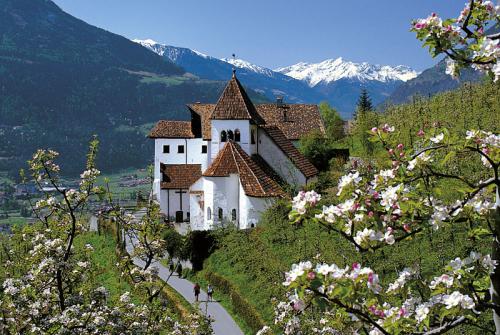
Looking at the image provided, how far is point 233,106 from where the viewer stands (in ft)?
151

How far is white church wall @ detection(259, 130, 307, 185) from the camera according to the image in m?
46.1

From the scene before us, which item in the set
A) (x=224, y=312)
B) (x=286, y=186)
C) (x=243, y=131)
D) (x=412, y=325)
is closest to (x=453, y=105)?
(x=286, y=186)

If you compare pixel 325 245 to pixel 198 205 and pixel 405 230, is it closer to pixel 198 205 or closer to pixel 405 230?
pixel 198 205

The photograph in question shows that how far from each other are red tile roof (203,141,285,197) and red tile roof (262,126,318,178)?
4559 mm

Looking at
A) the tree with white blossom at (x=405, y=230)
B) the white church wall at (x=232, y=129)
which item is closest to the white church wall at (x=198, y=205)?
the white church wall at (x=232, y=129)

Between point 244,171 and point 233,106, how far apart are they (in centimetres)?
735

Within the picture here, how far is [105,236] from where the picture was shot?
57906mm

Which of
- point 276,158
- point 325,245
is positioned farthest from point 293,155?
point 325,245

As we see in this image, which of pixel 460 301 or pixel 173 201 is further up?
pixel 460 301

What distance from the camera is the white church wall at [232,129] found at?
149 feet

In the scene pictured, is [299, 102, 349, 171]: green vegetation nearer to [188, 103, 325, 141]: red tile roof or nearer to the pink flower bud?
[188, 103, 325, 141]: red tile roof

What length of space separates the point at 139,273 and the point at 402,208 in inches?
342

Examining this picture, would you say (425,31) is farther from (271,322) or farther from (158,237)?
(271,322)

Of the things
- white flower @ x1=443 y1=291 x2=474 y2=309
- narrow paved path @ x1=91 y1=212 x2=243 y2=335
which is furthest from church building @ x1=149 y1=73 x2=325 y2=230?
white flower @ x1=443 y1=291 x2=474 y2=309
